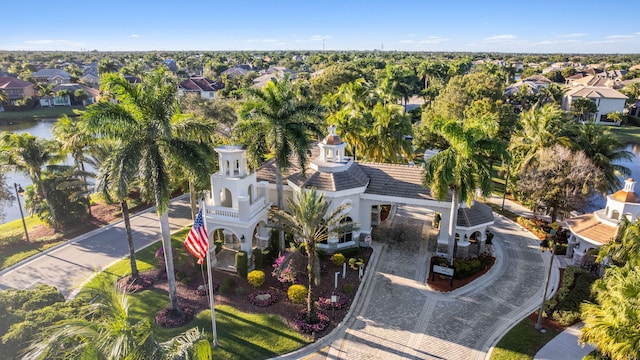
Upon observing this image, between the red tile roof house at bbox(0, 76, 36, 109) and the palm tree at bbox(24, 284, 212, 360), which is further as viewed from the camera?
the red tile roof house at bbox(0, 76, 36, 109)

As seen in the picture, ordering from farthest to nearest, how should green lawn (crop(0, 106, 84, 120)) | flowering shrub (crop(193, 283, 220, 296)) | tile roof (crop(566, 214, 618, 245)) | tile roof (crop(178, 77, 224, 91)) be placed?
tile roof (crop(178, 77, 224, 91)) < green lawn (crop(0, 106, 84, 120)) < tile roof (crop(566, 214, 618, 245)) < flowering shrub (crop(193, 283, 220, 296))

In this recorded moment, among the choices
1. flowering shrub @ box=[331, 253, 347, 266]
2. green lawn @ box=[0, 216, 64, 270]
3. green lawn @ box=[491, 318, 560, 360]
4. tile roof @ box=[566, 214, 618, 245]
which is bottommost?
green lawn @ box=[491, 318, 560, 360]

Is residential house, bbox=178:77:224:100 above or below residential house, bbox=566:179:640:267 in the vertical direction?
above

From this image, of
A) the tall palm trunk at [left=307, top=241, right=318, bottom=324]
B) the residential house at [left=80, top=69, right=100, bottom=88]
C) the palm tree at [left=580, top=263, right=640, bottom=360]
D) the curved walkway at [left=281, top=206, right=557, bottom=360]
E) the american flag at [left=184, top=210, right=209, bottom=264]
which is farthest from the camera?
the residential house at [left=80, top=69, right=100, bottom=88]

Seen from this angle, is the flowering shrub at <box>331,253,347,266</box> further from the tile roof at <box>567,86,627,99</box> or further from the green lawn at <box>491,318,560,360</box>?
the tile roof at <box>567,86,627,99</box>

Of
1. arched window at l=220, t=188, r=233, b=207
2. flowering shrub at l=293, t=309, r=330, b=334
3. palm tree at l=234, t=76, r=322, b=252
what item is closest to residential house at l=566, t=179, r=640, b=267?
flowering shrub at l=293, t=309, r=330, b=334

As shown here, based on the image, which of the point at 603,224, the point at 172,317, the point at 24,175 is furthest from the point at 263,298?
the point at 24,175
